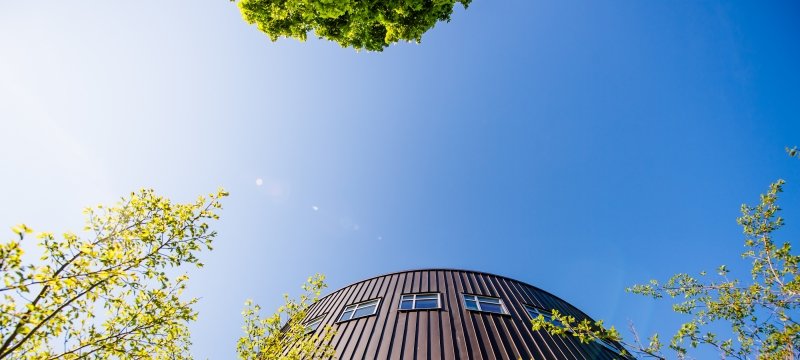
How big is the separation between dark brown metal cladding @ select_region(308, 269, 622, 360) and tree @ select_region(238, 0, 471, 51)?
9.54 meters

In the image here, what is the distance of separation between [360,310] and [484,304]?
5.30 meters

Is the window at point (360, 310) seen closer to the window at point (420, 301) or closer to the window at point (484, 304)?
the window at point (420, 301)

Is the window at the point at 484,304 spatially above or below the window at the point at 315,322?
above

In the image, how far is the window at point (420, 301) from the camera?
473 inches

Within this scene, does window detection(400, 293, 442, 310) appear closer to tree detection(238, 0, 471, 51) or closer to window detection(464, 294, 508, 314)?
window detection(464, 294, 508, 314)

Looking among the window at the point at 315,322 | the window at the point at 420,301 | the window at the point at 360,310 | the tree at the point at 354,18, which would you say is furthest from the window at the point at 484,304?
the tree at the point at 354,18

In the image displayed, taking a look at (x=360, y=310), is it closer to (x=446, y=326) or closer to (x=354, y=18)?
(x=446, y=326)

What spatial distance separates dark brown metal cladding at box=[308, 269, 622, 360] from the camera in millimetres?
9453

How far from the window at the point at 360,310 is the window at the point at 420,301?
3.96 ft

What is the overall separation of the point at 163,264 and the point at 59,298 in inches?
50.2

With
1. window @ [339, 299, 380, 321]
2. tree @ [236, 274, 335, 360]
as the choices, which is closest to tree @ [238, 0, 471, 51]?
tree @ [236, 274, 335, 360]

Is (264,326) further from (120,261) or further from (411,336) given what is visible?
(411,336)

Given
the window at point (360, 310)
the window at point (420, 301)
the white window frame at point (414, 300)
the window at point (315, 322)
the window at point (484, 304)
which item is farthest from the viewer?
the window at point (315, 322)

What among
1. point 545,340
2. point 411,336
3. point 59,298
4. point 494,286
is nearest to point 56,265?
point 59,298
